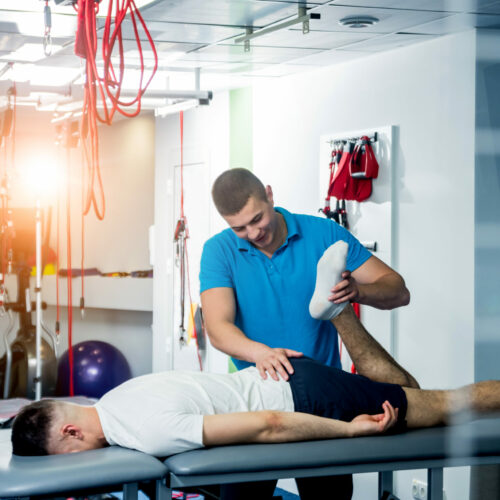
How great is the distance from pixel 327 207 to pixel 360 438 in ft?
6.91

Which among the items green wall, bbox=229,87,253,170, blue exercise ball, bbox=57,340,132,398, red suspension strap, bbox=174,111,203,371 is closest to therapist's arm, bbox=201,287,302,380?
green wall, bbox=229,87,253,170

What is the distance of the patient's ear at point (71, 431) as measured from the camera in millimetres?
1960

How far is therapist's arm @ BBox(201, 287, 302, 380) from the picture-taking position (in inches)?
83.7

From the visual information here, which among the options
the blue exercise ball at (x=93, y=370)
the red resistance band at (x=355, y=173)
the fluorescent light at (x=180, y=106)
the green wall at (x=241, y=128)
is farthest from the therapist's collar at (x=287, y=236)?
the blue exercise ball at (x=93, y=370)

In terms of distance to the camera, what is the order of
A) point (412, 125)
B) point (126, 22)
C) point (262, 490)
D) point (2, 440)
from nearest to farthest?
point (2, 440) → point (262, 490) → point (126, 22) → point (412, 125)

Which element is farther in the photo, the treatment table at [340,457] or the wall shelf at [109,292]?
the wall shelf at [109,292]

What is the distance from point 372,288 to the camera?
7.45 feet

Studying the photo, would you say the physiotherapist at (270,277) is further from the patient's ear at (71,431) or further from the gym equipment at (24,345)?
the gym equipment at (24,345)

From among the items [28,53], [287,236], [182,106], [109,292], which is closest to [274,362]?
[287,236]

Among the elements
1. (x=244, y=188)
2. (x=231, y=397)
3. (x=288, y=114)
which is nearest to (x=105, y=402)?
(x=231, y=397)

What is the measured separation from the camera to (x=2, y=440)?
2125mm

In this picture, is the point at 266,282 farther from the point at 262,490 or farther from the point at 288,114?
the point at 288,114

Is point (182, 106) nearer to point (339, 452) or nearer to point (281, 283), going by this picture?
point (281, 283)

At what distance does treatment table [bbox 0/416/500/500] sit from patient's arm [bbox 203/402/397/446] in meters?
0.03
